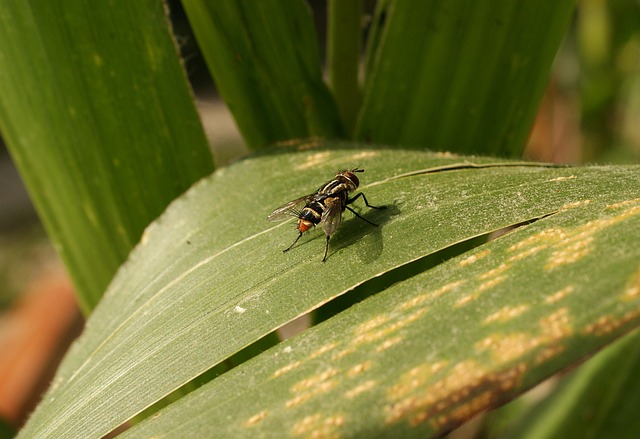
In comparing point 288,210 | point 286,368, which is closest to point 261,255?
point 288,210

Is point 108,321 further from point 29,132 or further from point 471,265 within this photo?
point 471,265

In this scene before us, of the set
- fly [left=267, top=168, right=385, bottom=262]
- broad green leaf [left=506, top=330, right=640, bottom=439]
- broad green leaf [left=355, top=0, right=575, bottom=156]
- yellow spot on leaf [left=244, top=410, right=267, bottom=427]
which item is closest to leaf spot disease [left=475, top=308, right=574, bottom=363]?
yellow spot on leaf [left=244, top=410, right=267, bottom=427]

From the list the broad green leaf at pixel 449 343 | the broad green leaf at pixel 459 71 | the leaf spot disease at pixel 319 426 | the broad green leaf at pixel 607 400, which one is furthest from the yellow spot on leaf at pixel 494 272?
the broad green leaf at pixel 607 400

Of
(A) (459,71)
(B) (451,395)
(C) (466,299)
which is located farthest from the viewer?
(A) (459,71)

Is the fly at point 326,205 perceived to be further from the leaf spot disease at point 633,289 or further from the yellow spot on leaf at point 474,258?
the leaf spot disease at point 633,289

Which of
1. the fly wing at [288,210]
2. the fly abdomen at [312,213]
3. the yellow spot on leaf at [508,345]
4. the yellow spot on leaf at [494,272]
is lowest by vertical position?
the yellow spot on leaf at [508,345]

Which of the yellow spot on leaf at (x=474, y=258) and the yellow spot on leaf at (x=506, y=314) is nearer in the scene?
the yellow spot on leaf at (x=506, y=314)

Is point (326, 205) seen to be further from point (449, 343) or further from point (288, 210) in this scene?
point (449, 343)
